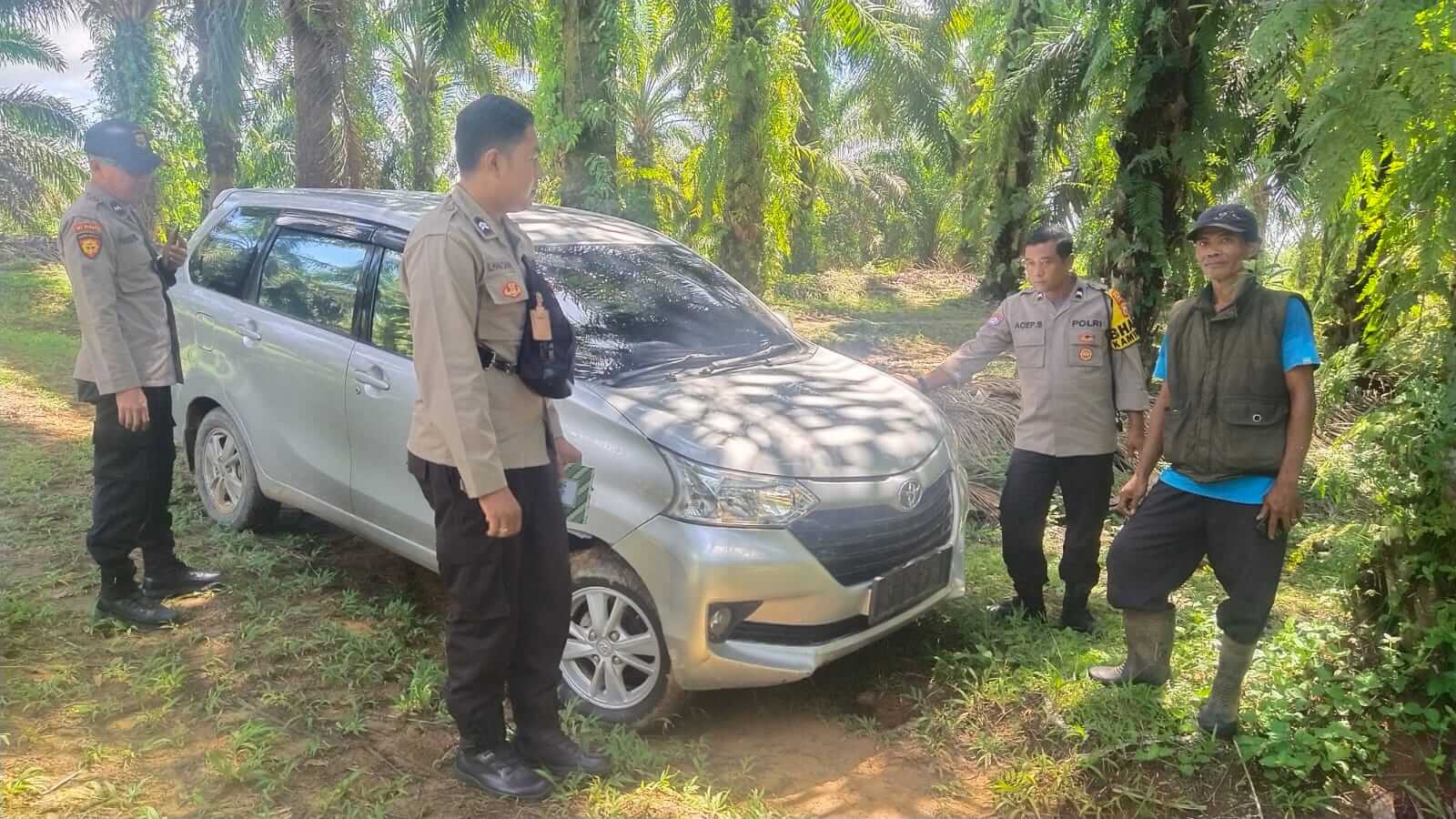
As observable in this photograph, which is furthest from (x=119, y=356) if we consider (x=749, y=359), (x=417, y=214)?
(x=749, y=359)

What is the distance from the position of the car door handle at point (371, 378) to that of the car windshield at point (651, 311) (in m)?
0.78

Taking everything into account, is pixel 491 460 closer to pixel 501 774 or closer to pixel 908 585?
pixel 501 774

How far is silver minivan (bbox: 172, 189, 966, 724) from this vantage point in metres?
3.22

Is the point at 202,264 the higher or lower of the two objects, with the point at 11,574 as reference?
higher

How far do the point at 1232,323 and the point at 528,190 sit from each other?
222cm

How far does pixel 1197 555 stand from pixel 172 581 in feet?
13.7

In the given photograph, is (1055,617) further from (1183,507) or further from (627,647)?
(627,647)

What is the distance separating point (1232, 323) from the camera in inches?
124

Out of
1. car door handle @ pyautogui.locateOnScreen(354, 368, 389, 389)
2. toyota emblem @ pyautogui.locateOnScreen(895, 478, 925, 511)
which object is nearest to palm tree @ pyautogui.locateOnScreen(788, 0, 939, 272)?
car door handle @ pyautogui.locateOnScreen(354, 368, 389, 389)

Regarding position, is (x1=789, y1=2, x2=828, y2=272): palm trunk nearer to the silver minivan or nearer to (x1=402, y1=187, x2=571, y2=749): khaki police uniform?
the silver minivan

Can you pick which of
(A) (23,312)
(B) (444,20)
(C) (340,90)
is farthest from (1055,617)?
(A) (23,312)

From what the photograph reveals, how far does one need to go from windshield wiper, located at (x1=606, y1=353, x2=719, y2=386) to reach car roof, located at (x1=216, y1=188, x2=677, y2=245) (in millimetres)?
774

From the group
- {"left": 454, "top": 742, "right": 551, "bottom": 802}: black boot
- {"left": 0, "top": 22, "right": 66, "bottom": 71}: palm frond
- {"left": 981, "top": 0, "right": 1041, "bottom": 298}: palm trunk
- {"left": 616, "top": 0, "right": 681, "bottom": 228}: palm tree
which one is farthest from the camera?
{"left": 616, "top": 0, "right": 681, "bottom": 228}: palm tree

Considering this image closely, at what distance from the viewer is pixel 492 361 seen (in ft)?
8.89
